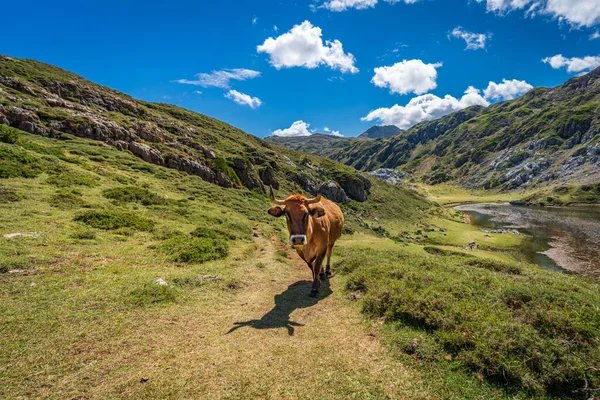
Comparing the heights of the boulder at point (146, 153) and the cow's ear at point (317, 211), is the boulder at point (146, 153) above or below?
above

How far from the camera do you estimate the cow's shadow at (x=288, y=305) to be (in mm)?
8402

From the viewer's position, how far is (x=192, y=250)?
48.4ft

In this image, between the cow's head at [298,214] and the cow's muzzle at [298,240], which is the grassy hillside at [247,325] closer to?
the cow's muzzle at [298,240]

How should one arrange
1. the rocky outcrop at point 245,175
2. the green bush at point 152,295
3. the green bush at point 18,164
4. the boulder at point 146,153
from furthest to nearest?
the rocky outcrop at point 245,175
the boulder at point 146,153
the green bush at point 18,164
the green bush at point 152,295

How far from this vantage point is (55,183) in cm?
2200

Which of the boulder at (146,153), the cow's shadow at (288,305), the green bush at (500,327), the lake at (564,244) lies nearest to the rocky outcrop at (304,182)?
the boulder at (146,153)

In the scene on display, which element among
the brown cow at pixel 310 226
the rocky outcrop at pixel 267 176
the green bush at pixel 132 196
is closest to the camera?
the brown cow at pixel 310 226

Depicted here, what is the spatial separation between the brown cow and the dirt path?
2316mm

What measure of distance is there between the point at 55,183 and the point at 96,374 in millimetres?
23810

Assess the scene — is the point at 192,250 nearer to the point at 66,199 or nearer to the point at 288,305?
the point at 288,305

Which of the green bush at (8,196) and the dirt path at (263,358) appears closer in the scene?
the dirt path at (263,358)

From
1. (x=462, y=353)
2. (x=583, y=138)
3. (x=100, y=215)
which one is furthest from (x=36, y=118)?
(x=583, y=138)

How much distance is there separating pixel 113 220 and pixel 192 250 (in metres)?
6.52

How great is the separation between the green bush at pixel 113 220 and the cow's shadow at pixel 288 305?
11.5 metres
